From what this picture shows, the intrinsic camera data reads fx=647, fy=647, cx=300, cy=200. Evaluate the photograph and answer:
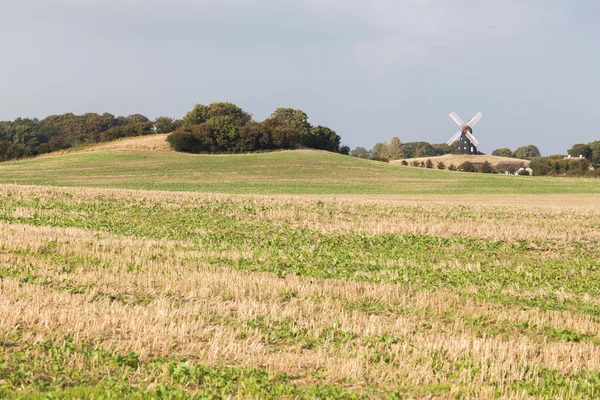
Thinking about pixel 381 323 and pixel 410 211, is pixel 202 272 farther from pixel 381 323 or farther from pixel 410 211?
pixel 410 211

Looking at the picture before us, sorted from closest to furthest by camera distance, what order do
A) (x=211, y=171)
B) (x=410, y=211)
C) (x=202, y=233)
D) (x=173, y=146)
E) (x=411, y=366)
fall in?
(x=411, y=366) → (x=202, y=233) → (x=410, y=211) → (x=211, y=171) → (x=173, y=146)

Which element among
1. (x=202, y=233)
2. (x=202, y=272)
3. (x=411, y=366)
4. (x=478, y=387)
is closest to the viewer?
(x=478, y=387)

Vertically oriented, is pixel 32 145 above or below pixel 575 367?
above

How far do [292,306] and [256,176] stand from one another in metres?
69.0

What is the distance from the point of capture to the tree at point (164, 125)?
121188 mm

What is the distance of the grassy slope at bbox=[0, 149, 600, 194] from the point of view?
69062mm

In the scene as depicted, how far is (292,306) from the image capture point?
40.1 ft

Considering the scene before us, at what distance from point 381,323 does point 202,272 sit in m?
5.50

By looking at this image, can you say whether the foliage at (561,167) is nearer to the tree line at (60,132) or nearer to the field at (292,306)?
the tree line at (60,132)

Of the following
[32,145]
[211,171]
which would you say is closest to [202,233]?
[211,171]

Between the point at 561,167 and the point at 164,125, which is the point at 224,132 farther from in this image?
the point at 561,167

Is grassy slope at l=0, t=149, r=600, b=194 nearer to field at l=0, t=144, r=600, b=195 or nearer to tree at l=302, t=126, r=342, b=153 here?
field at l=0, t=144, r=600, b=195

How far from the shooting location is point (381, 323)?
441 inches

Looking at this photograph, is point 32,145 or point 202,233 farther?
point 32,145
